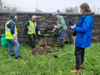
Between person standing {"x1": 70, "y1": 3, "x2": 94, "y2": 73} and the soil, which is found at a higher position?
person standing {"x1": 70, "y1": 3, "x2": 94, "y2": 73}

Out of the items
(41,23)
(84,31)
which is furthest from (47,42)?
(84,31)

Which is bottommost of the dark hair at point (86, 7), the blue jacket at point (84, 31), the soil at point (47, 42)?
the soil at point (47, 42)

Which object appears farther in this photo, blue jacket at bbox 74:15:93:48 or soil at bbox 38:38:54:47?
soil at bbox 38:38:54:47

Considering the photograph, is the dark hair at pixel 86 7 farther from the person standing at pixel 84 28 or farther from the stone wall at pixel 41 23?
the stone wall at pixel 41 23

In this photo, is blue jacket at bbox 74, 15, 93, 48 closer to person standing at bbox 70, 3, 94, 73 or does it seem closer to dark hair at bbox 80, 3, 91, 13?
person standing at bbox 70, 3, 94, 73

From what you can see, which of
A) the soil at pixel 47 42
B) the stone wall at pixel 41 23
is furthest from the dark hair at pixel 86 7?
the stone wall at pixel 41 23

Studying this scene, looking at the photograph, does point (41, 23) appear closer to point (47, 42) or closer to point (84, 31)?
point (47, 42)

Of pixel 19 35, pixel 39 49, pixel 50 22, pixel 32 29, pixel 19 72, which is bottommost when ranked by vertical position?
pixel 19 72

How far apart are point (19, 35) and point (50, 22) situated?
2.49 m

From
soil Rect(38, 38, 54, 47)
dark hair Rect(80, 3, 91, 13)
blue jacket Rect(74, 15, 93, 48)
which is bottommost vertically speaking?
soil Rect(38, 38, 54, 47)

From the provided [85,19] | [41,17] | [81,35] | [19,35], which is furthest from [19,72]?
[41,17]

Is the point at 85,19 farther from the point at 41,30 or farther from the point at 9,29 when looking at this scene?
the point at 41,30

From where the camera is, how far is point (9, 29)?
3586mm

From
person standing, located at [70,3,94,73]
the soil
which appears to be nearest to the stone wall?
the soil
